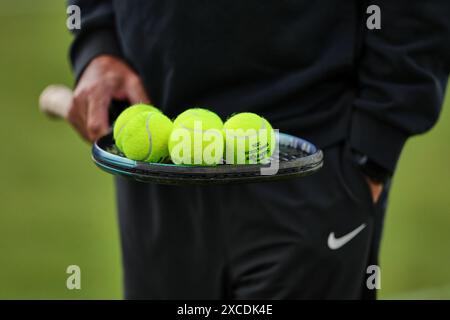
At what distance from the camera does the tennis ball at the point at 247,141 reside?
35.6 inches

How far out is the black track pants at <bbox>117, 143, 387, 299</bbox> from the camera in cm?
112

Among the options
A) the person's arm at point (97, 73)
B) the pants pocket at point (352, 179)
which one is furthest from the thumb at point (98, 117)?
the pants pocket at point (352, 179)

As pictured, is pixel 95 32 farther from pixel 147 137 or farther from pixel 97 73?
pixel 147 137

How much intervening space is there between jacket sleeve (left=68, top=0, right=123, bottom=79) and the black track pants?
0.83ft

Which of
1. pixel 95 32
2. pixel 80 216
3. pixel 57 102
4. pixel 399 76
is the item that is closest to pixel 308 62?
pixel 399 76

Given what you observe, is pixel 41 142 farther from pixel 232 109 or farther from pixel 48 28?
pixel 232 109

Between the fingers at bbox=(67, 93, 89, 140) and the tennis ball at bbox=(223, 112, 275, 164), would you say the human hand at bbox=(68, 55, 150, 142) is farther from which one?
the tennis ball at bbox=(223, 112, 275, 164)

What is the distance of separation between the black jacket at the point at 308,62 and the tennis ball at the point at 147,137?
19cm

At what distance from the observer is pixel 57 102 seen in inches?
53.9

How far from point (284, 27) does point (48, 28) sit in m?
4.58

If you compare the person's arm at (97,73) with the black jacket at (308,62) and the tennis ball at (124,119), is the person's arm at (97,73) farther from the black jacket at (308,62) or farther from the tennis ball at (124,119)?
the tennis ball at (124,119)

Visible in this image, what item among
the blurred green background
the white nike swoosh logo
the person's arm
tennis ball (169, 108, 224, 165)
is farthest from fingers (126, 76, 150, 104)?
the blurred green background

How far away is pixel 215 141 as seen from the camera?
0.89m

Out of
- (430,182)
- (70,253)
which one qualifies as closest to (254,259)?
(70,253)
